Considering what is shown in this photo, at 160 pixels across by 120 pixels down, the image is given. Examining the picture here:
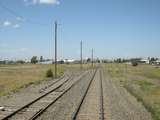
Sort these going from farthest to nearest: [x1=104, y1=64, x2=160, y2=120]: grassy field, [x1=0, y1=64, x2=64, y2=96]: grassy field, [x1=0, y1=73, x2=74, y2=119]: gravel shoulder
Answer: [x1=0, y1=64, x2=64, y2=96]: grassy field < [x1=104, y1=64, x2=160, y2=120]: grassy field < [x1=0, y1=73, x2=74, y2=119]: gravel shoulder

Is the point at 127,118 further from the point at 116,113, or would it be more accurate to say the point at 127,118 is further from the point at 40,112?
the point at 40,112

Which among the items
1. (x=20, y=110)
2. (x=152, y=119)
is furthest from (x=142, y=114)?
(x=20, y=110)

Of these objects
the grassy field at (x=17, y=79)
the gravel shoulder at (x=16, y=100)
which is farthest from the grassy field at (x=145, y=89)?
the grassy field at (x=17, y=79)

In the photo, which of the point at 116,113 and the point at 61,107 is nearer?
the point at 116,113

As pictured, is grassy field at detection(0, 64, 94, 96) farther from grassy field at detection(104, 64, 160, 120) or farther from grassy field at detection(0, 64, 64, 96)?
grassy field at detection(104, 64, 160, 120)

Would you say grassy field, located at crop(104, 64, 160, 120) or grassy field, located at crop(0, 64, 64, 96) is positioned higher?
grassy field, located at crop(0, 64, 64, 96)

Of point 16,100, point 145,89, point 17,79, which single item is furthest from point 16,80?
point 16,100

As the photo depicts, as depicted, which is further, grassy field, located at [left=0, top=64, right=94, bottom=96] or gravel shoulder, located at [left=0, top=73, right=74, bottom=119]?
grassy field, located at [left=0, top=64, right=94, bottom=96]

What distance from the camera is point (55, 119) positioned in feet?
43.2

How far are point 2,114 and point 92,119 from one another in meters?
4.13

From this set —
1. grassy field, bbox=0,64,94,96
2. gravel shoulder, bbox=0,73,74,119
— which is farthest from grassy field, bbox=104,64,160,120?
grassy field, bbox=0,64,94,96

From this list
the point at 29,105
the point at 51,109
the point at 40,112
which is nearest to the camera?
the point at 40,112

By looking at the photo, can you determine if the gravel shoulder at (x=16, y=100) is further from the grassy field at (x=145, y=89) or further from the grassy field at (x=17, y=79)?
the grassy field at (x=145, y=89)

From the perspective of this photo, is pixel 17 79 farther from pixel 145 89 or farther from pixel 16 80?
pixel 145 89
